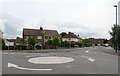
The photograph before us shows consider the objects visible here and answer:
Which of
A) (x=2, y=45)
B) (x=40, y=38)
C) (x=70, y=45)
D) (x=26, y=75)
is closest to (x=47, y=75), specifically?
(x=26, y=75)

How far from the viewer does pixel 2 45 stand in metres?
30.8

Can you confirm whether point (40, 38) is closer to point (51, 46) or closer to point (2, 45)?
point (51, 46)

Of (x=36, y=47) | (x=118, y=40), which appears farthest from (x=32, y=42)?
(x=118, y=40)

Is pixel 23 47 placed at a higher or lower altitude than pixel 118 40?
lower

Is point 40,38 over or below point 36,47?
over

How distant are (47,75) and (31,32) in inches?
1685

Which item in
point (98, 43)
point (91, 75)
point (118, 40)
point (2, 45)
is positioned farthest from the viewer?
point (98, 43)

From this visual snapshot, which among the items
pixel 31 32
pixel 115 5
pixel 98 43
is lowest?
pixel 98 43

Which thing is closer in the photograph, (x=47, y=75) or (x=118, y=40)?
(x=47, y=75)

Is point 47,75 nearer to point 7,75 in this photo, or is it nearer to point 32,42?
point 7,75

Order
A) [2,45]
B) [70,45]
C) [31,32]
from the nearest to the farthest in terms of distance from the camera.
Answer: [2,45] < [70,45] < [31,32]

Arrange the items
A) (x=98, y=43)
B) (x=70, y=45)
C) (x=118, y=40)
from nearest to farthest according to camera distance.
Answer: (x=118, y=40)
(x=70, y=45)
(x=98, y=43)

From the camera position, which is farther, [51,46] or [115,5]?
[51,46]

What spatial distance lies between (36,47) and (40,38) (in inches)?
518
